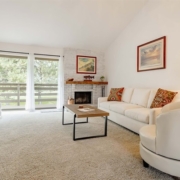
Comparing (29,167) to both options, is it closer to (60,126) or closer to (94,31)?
(60,126)

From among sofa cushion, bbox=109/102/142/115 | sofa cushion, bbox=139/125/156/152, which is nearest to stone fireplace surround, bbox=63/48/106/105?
sofa cushion, bbox=109/102/142/115

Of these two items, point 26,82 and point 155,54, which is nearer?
point 155,54

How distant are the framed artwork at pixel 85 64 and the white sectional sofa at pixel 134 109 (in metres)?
1.91

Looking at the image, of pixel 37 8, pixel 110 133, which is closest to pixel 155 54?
pixel 110 133

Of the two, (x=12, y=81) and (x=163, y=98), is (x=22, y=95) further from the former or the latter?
(x=163, y=98)

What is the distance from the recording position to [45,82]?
225 inches

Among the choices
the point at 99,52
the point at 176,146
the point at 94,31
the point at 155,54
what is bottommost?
the point at 176,146

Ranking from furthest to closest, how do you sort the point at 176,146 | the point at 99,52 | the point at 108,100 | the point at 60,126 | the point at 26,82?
1. the point at 99,52
2. the point at 26,82
3. the point at 108,100
4. the point at 60,126
5. the point at 176,146

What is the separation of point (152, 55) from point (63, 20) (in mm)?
2656

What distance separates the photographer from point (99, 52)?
20.6ft

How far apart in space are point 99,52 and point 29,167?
5253mm

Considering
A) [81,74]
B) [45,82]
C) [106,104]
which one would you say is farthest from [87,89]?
[106,104]

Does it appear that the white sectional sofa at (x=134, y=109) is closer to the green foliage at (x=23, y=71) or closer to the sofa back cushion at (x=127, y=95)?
the sofa back cushion at (x=127, y=95)

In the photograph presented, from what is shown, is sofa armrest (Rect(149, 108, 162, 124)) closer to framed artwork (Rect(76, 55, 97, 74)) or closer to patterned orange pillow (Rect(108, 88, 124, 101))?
patterned orange pillow (Rect(108, 88, 124, 101))
